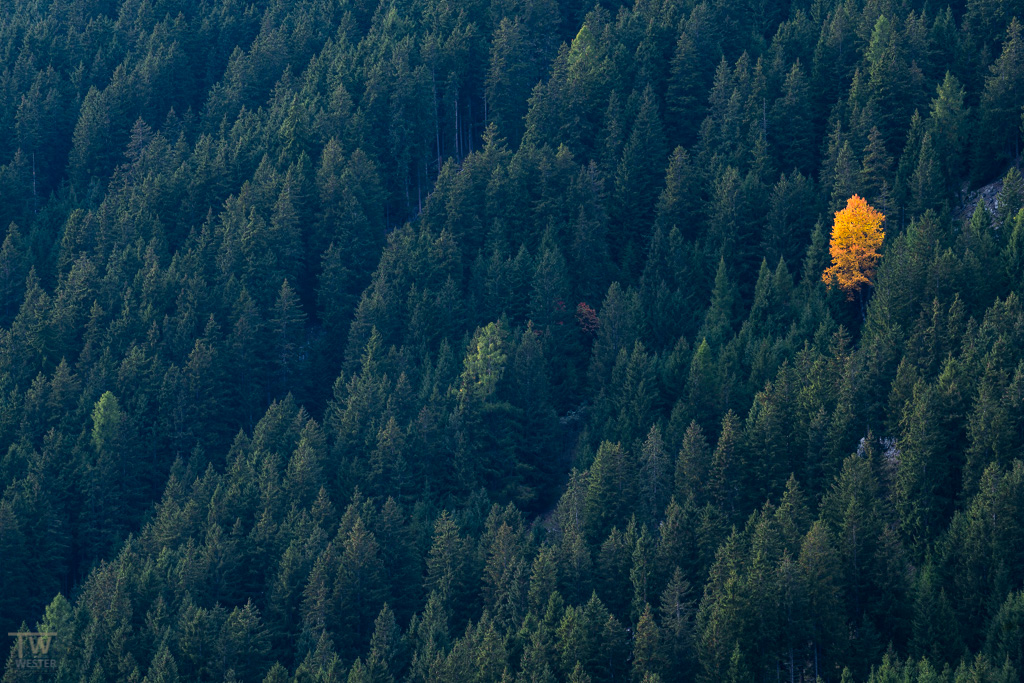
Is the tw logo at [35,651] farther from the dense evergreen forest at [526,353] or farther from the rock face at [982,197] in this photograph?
the rock face at [982,197]

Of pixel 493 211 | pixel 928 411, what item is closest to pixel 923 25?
pixel 493 211

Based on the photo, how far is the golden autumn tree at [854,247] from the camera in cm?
9356

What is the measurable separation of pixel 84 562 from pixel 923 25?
77.6 m

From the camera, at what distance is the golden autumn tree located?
307 feet

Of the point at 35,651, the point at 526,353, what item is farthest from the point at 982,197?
the point at 35,651

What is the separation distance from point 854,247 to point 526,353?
23.9 meters

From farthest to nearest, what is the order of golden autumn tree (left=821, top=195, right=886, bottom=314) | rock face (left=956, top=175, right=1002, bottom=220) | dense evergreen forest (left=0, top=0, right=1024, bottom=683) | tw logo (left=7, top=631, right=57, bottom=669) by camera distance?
1. rock face (left=956, top=175, right=1002, bottom=220)
2. golden autumn tree (left=821, top=195, right=886, bottom=314)
3. tw logo (left=7, top=631, right=57, bottom=669)
4. dense evergreen forest (left=0, top=0, right=1024, bottom=683)

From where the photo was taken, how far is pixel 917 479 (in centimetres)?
7519

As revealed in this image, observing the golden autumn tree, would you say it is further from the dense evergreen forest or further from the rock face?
the rock face

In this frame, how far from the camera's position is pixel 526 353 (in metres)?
96.9

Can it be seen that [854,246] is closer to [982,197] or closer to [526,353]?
[982,197]

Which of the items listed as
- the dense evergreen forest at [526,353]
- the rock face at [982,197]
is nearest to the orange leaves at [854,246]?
the dense evergreen forest at [526,353]

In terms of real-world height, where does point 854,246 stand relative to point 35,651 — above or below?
above

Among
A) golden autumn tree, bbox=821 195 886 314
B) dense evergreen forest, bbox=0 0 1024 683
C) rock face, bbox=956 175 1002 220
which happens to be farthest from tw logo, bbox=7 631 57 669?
rock face, bbox=956 175 1002 220
